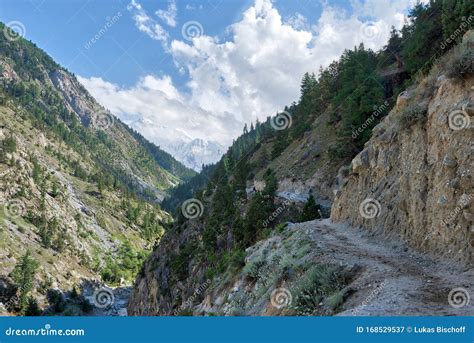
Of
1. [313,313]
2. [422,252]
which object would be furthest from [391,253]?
[313,313]

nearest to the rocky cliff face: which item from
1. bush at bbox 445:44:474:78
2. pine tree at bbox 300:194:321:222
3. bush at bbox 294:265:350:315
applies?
bush at bbox 445:44:474:78

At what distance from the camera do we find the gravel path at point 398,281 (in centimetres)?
927

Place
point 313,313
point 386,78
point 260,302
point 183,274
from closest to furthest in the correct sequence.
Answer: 1. point 313,313
2. point 260,302
3. point 386,78
4. point 183,274

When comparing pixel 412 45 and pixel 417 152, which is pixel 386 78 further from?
Result: pixel 417 152

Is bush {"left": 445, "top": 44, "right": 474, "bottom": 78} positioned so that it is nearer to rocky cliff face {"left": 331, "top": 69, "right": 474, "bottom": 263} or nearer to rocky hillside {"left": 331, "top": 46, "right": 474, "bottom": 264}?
rocky hillside {"left": 331, "top": 46, "right": 474, "bottom": 264}

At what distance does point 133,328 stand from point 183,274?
58025 mm

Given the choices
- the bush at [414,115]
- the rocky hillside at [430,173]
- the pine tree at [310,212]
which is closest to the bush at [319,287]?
the rocky hillside at [430,173]

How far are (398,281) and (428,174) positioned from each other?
726 cm

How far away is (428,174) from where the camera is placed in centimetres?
1694

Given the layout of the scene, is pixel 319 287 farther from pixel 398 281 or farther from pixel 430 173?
pixel 430 173

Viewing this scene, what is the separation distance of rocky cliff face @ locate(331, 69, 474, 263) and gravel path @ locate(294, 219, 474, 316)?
2.81ft

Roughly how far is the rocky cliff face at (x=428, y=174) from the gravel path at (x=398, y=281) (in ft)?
2.81

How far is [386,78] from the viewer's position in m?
50.7

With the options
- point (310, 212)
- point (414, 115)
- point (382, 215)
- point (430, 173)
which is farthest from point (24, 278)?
point (430, 173)
